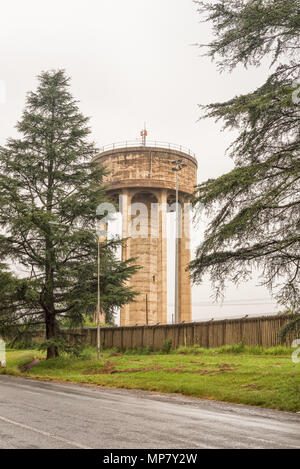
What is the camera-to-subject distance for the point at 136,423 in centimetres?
969

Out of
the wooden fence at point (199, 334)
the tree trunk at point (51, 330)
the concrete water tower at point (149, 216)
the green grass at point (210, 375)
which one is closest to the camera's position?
the green grass at point (210, 375)

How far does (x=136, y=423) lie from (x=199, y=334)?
22037 mm

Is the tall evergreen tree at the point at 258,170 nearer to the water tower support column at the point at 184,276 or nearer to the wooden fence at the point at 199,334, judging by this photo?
the wooden fence at the point at 199,334

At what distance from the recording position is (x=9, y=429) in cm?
872

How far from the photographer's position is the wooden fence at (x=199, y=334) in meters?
26.4

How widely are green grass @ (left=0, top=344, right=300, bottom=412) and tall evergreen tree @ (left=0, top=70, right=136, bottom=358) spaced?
3087 millimetres

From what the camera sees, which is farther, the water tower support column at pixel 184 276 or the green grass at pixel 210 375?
the water tower support column at pixel 184 276

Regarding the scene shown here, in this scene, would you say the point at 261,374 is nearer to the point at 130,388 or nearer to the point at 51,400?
the point at 130,388

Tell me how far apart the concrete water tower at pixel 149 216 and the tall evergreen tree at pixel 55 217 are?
48.0ft

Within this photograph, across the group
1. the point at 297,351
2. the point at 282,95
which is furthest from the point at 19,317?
the point at 282,95

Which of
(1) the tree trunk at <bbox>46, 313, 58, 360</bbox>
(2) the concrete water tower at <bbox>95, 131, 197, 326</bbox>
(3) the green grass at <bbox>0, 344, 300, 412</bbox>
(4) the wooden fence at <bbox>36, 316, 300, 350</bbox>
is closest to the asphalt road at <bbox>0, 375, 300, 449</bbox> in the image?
(3) the green grass at <bbox>0, 344, 300, 412</bbox>

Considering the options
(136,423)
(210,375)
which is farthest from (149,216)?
(136,423)

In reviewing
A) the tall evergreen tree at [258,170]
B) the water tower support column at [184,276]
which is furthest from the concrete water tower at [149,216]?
the tall evergreen tree at [258,170]
